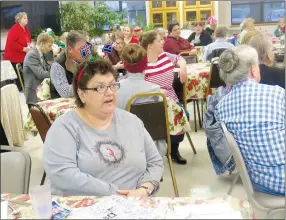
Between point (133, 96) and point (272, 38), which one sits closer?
point (133, 96)

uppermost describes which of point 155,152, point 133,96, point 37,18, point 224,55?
point 37,18

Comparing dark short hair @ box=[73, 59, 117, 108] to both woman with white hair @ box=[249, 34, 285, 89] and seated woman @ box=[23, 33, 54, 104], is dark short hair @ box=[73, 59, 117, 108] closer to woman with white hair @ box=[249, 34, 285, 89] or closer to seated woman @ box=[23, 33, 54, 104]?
woman with white hair @ box=[249, 34, 285, 89]

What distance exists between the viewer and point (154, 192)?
1.57m

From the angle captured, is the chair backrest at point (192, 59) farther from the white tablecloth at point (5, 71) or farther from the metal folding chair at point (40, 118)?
the white tablecloth at point (5, 71)

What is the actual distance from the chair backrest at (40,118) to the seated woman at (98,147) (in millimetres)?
635

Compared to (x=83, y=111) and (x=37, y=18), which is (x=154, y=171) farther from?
(x=37, y=18)

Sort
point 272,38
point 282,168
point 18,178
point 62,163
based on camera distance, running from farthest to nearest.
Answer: point 272,38 → point 282,168 → point 62,163 → point 18,178

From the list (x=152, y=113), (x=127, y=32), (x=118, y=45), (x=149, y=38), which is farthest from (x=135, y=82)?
(x=127, y=32)

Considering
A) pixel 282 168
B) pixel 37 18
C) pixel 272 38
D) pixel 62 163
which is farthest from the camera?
pixel 272 38

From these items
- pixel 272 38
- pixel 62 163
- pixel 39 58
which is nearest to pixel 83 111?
pixel 62 163

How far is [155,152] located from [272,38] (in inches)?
43.8

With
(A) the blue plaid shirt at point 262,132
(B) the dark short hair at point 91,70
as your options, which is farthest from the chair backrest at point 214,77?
(B) the dark short hair at point 91,70

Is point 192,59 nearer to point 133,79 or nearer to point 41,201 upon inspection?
point 133,79

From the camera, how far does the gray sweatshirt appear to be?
144 centimetres
